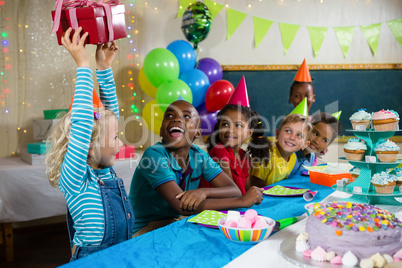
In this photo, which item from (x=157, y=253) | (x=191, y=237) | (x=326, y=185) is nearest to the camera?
(x=157, y=253)

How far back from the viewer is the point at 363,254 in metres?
0.75

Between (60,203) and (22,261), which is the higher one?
(60,203)

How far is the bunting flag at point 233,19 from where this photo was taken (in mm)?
4020

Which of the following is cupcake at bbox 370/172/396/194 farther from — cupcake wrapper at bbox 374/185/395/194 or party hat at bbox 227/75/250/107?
party hat at bbox 227/75/250/107

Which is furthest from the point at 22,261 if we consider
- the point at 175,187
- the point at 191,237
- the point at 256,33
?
the point at 256,33

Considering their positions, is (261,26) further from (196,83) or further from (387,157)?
(387,157)

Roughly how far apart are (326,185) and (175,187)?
778mm

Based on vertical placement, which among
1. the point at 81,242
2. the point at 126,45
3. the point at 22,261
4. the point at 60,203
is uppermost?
the point at 126,45

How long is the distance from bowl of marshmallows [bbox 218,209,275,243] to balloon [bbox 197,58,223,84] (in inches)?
113

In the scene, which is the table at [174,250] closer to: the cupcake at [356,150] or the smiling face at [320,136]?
the cupcake at [356,150]

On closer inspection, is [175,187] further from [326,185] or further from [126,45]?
[126,45]

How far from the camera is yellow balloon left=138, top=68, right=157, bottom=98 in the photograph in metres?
3.49

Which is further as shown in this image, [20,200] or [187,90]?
[187,90]

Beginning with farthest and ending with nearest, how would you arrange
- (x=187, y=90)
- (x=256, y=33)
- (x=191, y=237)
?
(x=256, y=33), (x=187, y=90), (x=191, y=237)
